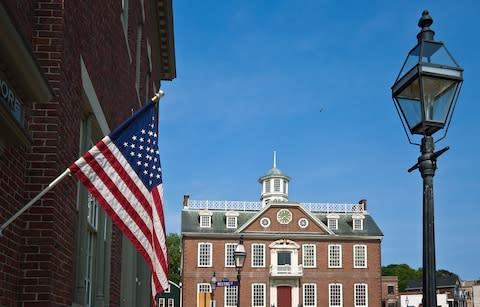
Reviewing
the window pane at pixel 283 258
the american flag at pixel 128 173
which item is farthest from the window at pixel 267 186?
the american flag at pixel 128 173

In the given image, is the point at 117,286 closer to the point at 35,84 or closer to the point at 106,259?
the point at 106,259

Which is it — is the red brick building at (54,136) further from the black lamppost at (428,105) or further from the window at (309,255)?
the window at (309,255)

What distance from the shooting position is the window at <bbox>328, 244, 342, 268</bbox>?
66.9 metres

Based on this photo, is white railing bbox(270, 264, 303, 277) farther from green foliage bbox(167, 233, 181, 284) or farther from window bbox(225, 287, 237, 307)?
green foliage bbox(167, 233, 181, 284)

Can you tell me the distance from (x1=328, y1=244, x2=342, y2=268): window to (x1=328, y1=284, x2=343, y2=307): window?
6.29 feet

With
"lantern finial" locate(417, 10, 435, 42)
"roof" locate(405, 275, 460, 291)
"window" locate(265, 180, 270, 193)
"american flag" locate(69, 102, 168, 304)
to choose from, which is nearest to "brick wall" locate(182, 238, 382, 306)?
"window" locate(265, 180, 270, 193)

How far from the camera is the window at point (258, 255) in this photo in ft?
216

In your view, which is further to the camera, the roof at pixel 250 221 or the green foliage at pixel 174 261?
the green foliage at pixel 174 261

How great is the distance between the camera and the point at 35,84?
555cm

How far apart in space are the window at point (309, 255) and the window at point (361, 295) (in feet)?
14.9

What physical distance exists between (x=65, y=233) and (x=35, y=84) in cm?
193

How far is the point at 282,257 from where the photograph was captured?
66.2 m

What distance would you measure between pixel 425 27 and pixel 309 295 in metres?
61.3

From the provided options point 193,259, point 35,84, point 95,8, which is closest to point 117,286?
point 95,8
